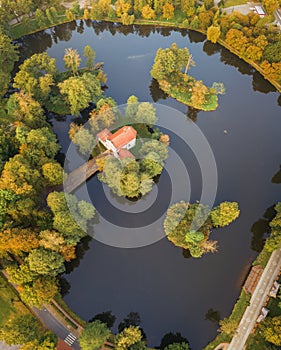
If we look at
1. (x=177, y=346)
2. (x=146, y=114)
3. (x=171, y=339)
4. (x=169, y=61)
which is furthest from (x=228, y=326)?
(x=169, y=61)

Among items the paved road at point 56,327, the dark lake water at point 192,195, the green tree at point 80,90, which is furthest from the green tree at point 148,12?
the paved road at point 56,327

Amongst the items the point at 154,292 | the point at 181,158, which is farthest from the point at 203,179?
the point at 154,292

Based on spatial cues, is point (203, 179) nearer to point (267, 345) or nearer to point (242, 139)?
point (242, 139)

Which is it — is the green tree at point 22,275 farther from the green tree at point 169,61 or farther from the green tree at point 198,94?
the green tree at point 169,61

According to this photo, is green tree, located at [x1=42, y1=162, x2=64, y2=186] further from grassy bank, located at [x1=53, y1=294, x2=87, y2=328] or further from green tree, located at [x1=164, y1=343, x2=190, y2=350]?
green tree, located at [x1=164, y1=343, x2=190, y2=350]

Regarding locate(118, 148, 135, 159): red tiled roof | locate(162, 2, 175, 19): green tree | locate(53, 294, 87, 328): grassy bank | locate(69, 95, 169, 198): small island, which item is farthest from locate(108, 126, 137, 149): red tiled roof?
locate(162, 2, 175, 19): green tree

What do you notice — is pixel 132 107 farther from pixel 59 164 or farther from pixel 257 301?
pixel 257 301

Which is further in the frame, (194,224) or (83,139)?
(83,139)
